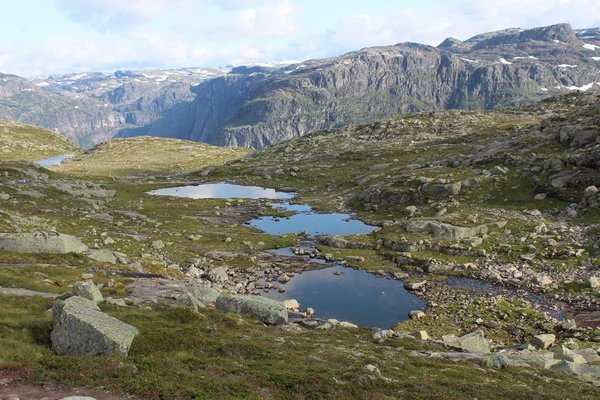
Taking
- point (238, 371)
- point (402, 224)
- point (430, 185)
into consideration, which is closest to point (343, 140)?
point (430, 185)

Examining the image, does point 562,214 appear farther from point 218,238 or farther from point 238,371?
point 238,371

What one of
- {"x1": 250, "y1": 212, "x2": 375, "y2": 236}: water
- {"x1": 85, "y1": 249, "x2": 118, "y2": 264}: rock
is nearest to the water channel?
{"x1": 250, "y1": 212, "x2": 375, "y2": 236}: water

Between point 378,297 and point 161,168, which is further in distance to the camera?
point 161,168

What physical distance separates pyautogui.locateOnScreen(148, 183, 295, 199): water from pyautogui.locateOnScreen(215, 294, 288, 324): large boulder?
8061cm

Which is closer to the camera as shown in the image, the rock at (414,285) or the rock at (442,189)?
the rock at (414,285)

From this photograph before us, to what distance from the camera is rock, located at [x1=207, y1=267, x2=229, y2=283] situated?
49.0 meters

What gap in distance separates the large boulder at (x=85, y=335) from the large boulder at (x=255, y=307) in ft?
37.3

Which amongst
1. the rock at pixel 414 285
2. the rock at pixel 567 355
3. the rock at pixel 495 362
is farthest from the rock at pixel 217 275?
the rock at pixel 567 355

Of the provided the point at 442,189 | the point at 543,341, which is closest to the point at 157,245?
the point at 543,341

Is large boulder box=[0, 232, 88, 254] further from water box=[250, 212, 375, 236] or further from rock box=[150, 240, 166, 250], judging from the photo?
water box=[250, 212, 375, 236]

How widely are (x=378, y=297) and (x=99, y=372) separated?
34033 mm

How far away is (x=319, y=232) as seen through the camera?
75438mm

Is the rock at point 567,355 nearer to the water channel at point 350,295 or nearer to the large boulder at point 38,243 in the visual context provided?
the water channel at point 350,295

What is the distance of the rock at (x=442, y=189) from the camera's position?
76875 millimetres
